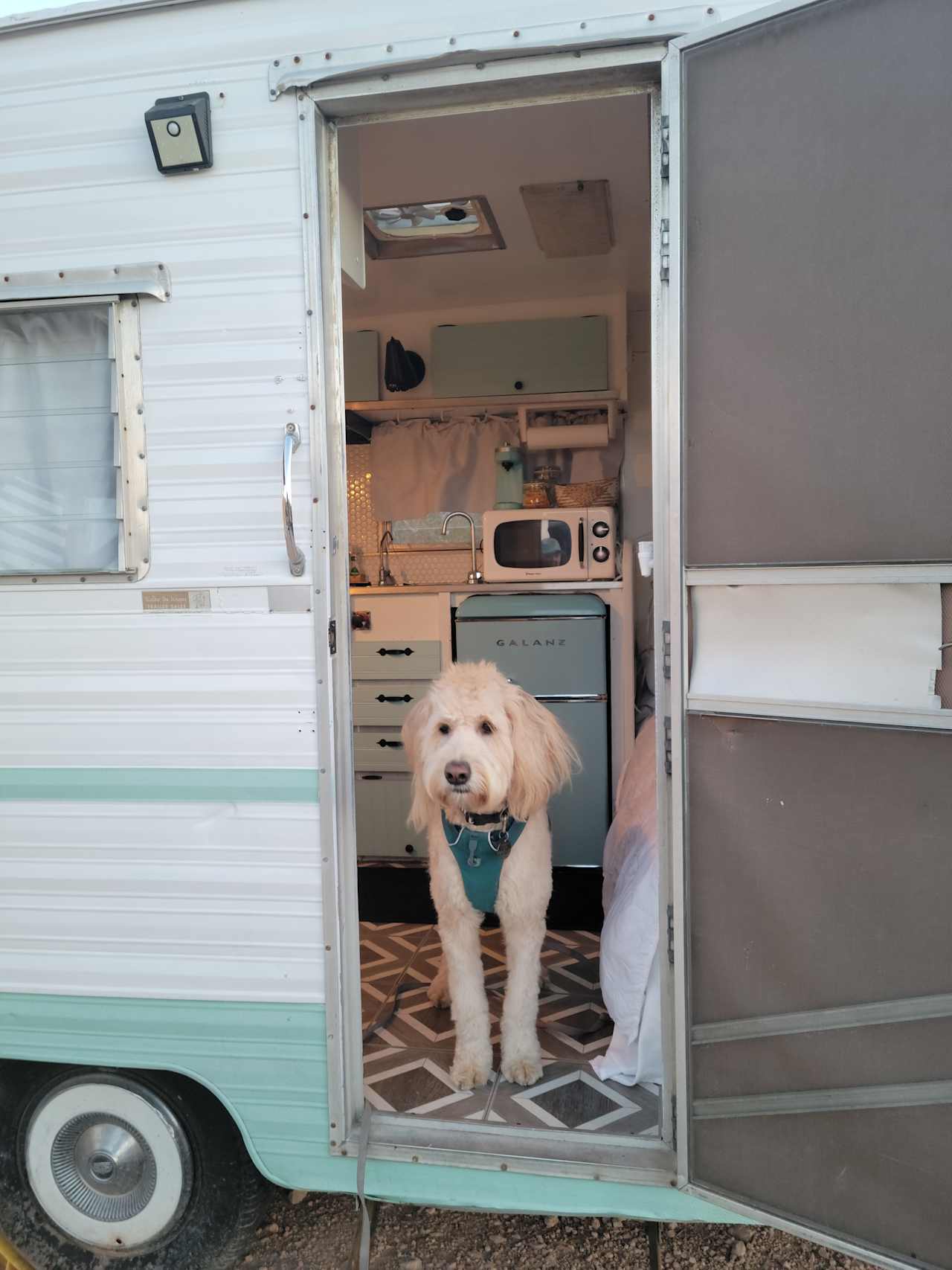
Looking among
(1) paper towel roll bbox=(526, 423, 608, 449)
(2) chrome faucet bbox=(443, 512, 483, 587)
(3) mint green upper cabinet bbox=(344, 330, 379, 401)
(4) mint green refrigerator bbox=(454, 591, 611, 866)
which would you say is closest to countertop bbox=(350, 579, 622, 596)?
(4) mint green refrigerator bbox=(454, 591, 611, 866)

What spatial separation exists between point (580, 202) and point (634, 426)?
1.86 metres

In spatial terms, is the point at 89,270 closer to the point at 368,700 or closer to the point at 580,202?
the point at 580,202

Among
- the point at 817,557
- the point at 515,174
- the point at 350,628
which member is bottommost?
the point at 350,628

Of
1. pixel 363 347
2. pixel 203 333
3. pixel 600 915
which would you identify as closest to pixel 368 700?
pixel 600 915

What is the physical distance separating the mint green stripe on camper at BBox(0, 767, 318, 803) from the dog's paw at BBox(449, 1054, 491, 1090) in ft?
3.54

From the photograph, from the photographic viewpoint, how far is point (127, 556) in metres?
2.18

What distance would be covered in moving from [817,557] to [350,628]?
3.70ft

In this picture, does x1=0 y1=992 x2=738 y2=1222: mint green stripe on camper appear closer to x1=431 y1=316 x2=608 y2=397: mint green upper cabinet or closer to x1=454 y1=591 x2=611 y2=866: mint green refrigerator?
x1=454 y1=591 x2=611 y2=866: mint green refrigerator

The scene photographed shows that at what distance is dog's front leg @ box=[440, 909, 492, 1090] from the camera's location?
104 inches

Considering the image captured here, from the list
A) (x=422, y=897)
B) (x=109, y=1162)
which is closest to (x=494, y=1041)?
(x=109, y=1162)

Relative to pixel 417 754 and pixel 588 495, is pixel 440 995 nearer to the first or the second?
pixel 417 754

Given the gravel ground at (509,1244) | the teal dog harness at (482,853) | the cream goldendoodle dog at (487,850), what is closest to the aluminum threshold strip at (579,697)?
the cream goldendoodle dog at (487,850)

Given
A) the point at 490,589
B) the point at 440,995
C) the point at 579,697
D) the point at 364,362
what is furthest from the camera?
the point at 364,362

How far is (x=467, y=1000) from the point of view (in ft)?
8.92
